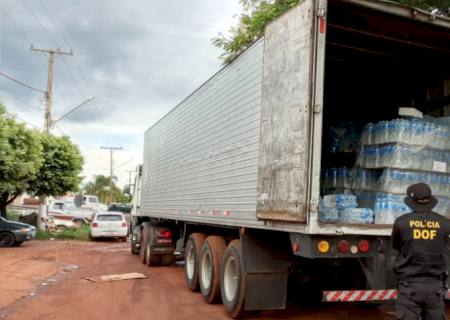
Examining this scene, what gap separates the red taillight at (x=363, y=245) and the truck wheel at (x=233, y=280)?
1788 mm

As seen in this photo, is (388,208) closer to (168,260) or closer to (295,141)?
(295,141)

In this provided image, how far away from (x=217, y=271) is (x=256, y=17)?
809cm

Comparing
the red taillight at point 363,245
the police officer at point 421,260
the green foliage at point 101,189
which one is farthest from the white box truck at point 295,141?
the green foliage at point 101,189

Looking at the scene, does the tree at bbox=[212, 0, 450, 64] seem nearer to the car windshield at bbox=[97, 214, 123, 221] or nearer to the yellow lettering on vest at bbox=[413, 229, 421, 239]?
the yellow lettering on vest at bbox=[413, 229, 421, 239]

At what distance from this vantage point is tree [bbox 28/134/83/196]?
25562mm

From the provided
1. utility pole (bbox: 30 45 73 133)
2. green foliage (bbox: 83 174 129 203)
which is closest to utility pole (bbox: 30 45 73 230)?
utility pole (bbox: 30 45 73 133)

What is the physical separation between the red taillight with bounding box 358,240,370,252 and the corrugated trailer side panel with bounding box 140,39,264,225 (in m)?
1.52

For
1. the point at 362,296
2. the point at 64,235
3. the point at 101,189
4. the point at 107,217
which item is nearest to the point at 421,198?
the point at 362,296

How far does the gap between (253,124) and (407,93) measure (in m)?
2.99

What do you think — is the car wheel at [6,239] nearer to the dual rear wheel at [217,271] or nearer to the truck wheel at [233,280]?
the dual rear wheel at [217,271]

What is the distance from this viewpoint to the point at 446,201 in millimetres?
6605

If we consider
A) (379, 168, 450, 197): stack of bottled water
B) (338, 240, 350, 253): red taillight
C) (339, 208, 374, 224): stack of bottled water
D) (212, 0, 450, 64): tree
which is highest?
(212, 0, 450, 64): tree

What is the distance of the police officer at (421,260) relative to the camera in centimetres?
448

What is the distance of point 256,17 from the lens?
14.0 metres
